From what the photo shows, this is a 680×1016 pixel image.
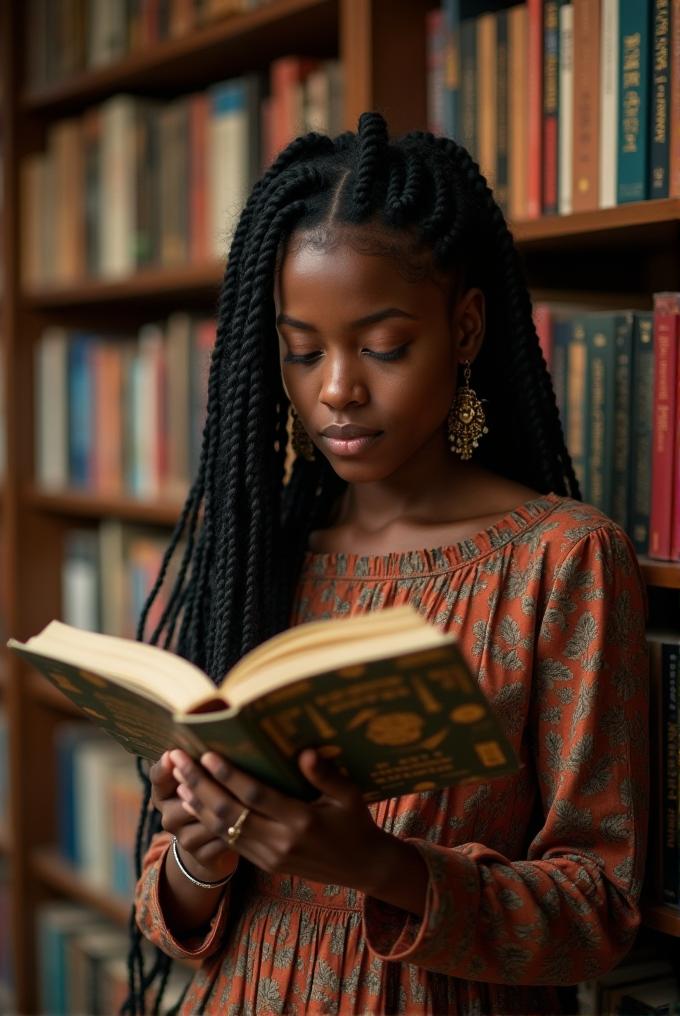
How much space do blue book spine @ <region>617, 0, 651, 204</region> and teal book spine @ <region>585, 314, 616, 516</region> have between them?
0.41 feet

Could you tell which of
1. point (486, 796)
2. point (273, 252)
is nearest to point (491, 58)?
point (273, 252)

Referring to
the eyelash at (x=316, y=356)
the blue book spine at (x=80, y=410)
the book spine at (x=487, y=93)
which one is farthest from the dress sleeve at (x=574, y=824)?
the blue book spine at (x=80, y=410)

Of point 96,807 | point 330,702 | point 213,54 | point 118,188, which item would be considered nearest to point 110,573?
point 96,807

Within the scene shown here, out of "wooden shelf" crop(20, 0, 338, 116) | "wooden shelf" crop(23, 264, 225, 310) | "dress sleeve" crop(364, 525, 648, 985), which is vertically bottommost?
"dress sleeve" crop(364, 525, 648, 985)

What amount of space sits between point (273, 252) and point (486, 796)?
18.9 inches

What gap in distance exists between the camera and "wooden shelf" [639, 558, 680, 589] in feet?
3.30

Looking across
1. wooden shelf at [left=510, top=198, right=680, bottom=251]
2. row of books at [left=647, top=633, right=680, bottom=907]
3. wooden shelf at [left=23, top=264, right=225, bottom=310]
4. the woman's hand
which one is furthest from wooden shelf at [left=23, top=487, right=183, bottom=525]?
the woman's hand

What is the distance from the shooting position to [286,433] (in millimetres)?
1055

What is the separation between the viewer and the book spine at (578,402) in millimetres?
1111

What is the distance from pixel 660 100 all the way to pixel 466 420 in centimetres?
37

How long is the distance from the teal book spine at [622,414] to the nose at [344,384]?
1.06ft

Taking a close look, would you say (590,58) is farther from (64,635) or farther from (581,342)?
(64,635)

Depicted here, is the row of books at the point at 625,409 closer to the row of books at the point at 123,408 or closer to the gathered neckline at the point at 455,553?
the gathered neckline at the point at 455,553

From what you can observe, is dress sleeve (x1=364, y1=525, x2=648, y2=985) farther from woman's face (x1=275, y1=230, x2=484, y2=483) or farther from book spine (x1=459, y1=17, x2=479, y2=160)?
book spine (x1=459, y1=17, x2=479, y2=160)
